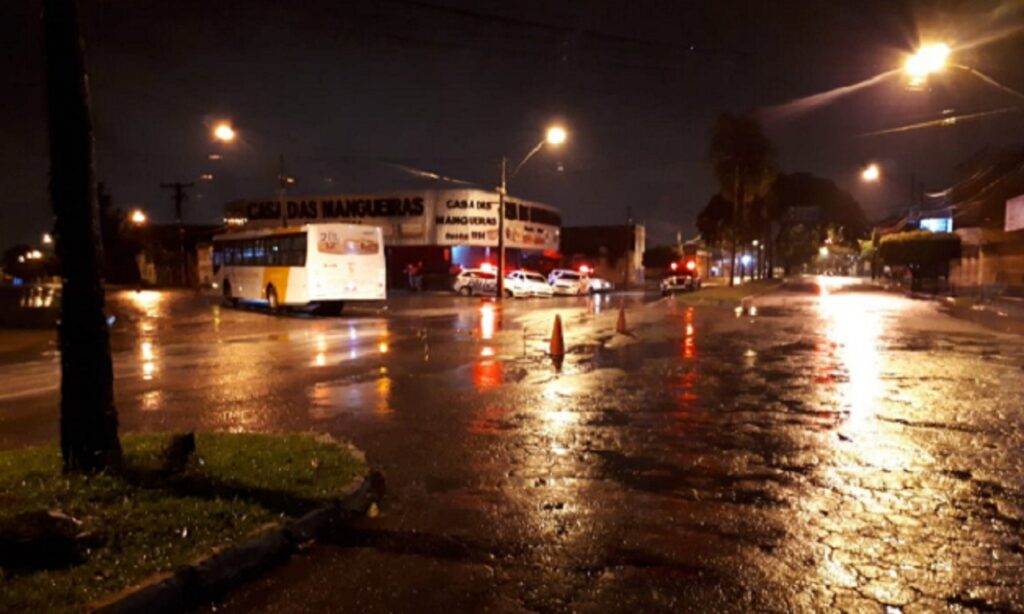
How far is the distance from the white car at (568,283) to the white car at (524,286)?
5.68ft

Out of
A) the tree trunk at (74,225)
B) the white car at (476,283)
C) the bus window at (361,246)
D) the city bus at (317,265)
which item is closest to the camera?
the tree trunk at (74,225)

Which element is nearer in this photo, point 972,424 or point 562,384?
point 972,424

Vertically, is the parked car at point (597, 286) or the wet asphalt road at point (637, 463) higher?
the parked car at point (597, 286)

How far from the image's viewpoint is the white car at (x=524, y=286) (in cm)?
4325

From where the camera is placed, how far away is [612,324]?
2380 centimetres

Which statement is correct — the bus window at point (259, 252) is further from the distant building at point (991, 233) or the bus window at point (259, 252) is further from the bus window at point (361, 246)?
Result: the distant building at point (991, 233)

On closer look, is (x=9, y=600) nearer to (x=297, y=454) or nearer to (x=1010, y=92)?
→ (x=297, y=454)

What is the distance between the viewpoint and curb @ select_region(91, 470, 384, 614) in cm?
421

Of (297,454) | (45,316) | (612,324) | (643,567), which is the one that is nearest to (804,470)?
(643,567)

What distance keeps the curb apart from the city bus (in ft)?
71.4

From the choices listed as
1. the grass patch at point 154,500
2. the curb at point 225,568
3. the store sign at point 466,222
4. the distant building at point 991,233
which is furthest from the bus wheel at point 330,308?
the distant building at point 991,233

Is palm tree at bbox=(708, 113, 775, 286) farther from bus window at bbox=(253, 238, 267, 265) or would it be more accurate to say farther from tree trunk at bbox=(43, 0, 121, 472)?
tree trunk at bbox=(43, 0, 121, 472)

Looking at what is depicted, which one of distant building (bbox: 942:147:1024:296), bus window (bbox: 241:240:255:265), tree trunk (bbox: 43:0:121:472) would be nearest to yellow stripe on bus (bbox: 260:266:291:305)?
bus window (bbox: 241:240:255:265)

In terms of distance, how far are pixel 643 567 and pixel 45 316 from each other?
28.2 meters
